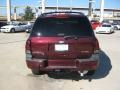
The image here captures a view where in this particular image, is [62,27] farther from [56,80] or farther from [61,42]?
[56,80]

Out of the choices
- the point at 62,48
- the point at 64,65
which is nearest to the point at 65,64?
the point at 64,65

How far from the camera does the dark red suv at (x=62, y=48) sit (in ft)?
24.3

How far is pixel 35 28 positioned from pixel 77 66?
1523 mm

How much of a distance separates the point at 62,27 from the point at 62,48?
0.59m

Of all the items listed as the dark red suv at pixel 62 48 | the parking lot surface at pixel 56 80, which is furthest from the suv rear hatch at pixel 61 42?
the parking lot surface at pixel 56 80

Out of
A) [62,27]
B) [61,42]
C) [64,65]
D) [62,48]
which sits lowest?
[64,65]

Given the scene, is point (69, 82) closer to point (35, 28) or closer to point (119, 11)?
point (35, 28)

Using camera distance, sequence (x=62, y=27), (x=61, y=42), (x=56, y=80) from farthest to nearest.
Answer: (x=56, y=80) < (x=62, y=27) < (x=61, y=42)

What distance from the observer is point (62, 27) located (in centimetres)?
764

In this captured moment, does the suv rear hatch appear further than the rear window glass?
No

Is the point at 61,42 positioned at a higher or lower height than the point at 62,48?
higher

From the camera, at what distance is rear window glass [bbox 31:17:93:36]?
7527mm

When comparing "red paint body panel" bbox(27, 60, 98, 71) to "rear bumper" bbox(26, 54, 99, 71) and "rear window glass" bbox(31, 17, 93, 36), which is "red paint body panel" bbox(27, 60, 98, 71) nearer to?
"rear bumper" bbox(26, 54, 99, 71)

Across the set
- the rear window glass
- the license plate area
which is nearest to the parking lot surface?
the license plate area
